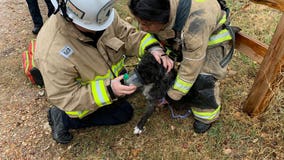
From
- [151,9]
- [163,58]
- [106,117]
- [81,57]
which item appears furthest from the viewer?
[106,117]

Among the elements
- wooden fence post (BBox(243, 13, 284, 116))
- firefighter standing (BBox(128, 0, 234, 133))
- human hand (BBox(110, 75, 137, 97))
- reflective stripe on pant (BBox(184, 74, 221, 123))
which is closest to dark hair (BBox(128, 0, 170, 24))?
firefighter standing (BBox(128, 0, 234, 133))

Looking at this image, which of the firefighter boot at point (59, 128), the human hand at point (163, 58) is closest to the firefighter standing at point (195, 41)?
the human hand at point (163, 58)

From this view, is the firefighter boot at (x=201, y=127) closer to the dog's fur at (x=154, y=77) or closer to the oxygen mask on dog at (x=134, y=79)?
the dog's fur at (x=154, y=77)

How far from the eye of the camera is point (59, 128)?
3.11 metres

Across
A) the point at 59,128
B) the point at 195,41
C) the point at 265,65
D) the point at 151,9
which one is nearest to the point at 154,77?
the point at 195,41

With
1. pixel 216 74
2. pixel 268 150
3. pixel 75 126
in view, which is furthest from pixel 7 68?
pixel 268 150

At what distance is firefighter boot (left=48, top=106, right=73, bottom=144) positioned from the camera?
3.11 meters

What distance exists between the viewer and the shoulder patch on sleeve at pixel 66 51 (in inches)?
100

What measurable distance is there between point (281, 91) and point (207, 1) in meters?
1.46

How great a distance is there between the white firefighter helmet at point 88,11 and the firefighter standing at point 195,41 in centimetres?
22

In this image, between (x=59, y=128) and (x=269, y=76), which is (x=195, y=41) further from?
(x=59, y=128)

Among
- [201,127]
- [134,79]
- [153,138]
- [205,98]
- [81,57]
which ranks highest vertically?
[81,57]

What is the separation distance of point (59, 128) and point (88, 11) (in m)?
1.32

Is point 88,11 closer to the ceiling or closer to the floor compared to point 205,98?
closer to the ceiling
